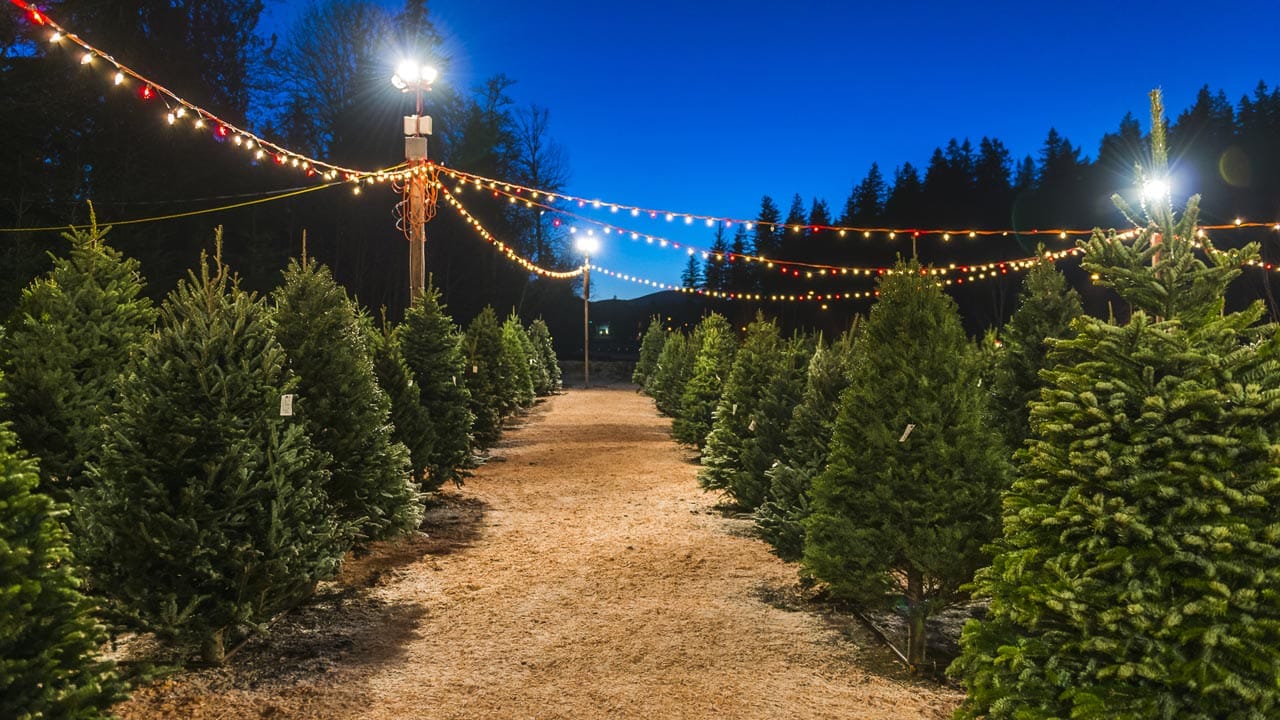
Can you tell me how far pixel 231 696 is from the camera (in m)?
4.91

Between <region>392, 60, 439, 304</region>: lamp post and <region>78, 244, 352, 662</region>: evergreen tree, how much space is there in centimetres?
728

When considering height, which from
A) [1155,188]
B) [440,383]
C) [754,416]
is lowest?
[754,416]

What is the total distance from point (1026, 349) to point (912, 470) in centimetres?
435

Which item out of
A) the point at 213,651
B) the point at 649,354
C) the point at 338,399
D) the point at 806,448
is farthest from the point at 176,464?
the point at 649,354

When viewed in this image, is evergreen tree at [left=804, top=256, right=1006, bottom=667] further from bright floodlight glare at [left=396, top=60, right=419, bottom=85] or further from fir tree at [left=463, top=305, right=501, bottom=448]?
bright floodlight glare at [left=396, top=60, right=419, bottom=85]

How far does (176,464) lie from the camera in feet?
16.9

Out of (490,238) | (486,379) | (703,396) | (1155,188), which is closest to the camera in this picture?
(1155,188)

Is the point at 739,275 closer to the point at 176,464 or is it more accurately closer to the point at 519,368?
the point at 519,368

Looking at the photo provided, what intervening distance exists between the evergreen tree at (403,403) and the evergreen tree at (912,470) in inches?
243

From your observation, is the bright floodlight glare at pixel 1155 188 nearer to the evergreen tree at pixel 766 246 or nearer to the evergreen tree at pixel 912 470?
the evergreen tree at pixel 912 470

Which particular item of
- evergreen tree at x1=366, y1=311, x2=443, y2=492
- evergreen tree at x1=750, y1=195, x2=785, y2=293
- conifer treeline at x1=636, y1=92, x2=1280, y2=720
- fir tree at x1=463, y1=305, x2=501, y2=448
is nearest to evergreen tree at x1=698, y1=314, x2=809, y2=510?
evergreen tree at x1=366, y1=311, x2=443, y2=492

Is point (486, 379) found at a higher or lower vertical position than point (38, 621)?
higher

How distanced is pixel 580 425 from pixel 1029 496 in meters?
19.5

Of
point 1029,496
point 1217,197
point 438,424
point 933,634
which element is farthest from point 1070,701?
point 1217,197
